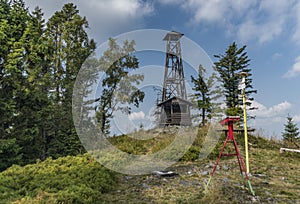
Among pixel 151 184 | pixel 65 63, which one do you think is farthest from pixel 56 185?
pixel 65 63

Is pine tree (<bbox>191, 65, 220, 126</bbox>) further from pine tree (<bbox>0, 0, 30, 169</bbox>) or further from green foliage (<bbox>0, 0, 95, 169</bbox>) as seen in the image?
pine tree (<bbox>0, 0, 30, 169</bbox>)

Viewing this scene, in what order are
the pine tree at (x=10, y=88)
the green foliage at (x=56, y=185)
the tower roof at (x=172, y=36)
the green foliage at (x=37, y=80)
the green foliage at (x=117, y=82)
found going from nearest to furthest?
the green foliage at (x=56, y=185)
the tower roof at (x=172, y=36)
the green foliage at (x=117, y=82)
the pine tree at (x=10, y=88)
the green foliage at (x=37, y=80)

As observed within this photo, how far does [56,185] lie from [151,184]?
5.60 feet

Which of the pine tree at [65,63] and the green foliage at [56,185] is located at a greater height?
the pine tree at [65,63]

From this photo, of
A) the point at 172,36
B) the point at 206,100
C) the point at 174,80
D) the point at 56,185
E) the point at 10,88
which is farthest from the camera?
the point at 206,100

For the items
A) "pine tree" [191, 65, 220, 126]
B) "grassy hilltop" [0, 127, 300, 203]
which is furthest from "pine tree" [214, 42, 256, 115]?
"grassy hilltop" [0, 127, 300, 203]

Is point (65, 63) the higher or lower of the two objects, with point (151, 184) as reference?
higher

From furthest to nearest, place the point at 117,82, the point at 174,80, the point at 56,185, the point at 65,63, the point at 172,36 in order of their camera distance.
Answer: the point at 65,63
the point at 174,80
the point at 117,82
the point at 172,36
the point at 56,185

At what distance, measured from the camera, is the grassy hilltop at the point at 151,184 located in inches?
124

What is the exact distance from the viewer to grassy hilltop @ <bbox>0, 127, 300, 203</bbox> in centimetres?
316

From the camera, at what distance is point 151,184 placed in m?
4.27

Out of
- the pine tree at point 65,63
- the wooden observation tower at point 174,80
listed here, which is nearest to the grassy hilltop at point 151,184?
the wooden observation tower at point 174,80

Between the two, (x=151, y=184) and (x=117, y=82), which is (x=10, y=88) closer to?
(x=117, y=82)

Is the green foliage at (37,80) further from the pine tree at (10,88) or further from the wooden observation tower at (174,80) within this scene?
the wooden observation tower at (174,80)
